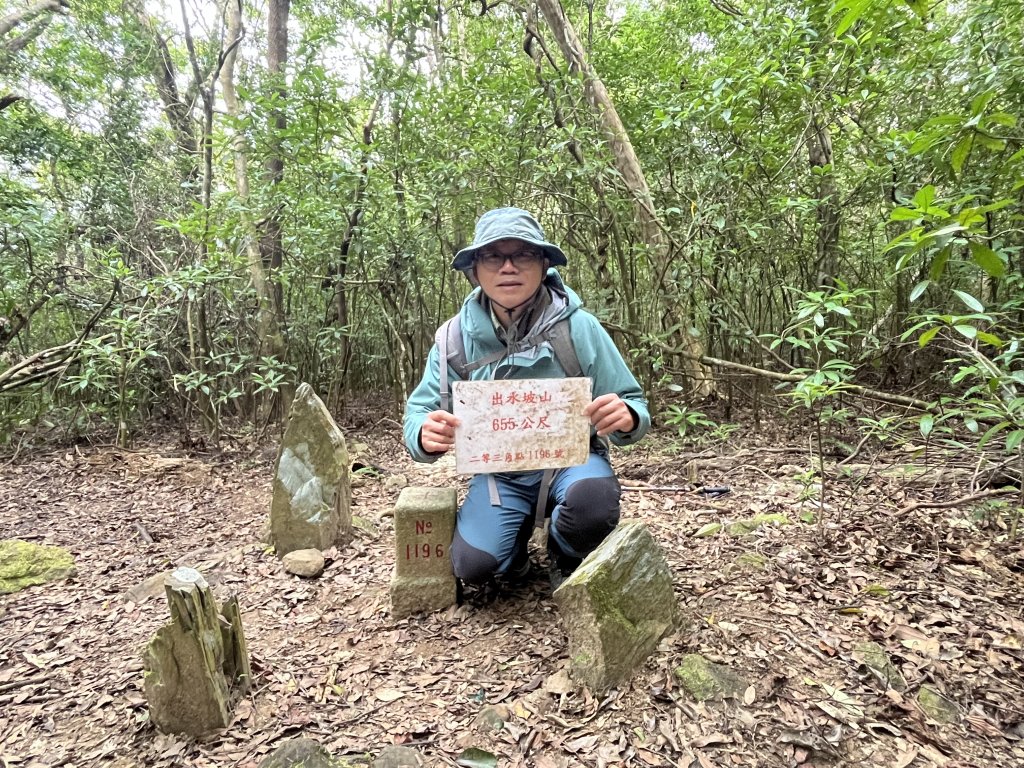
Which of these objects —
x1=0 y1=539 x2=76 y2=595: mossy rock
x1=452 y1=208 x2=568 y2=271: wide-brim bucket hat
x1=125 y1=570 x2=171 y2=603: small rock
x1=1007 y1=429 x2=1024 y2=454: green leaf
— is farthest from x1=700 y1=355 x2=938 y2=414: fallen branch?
x1=0 y1=539 x2=76 y2=595: mossy rock

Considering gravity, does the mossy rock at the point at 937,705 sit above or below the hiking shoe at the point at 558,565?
below

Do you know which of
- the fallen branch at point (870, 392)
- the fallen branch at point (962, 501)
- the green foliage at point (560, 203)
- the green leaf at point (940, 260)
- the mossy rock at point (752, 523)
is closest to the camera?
the green leaf at point (940, 260)

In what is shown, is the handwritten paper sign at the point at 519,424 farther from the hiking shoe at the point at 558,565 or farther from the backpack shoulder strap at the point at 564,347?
the hiking shoe at the point at 558,565

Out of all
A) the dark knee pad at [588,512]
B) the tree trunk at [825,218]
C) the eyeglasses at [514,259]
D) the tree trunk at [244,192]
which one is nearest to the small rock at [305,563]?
the dark knee pad at [588,512]

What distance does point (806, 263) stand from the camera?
487cm

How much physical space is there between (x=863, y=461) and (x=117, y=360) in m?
6.21

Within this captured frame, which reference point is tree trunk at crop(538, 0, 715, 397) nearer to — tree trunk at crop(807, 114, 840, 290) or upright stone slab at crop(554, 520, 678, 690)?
tree trunk at crop(807, 114, 840, 290)

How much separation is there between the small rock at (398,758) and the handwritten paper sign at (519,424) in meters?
0.89

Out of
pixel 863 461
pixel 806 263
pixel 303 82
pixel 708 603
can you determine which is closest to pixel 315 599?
pixel 708 603

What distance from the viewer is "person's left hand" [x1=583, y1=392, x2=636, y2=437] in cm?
204

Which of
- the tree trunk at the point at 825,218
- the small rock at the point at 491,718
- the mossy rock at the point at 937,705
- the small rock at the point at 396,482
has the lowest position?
the small rock at the point at 491,718

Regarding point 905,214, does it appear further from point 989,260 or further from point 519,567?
point 519,567

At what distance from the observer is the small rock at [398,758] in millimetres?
1570

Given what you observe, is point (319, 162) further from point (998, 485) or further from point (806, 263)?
point (998, 485)
